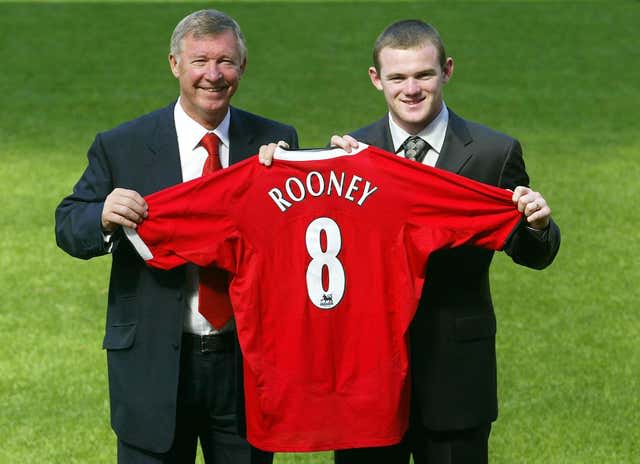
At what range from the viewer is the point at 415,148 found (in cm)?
413

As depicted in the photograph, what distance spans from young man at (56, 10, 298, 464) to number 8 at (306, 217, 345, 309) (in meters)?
0.29

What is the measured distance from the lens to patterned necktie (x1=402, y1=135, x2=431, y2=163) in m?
4.13

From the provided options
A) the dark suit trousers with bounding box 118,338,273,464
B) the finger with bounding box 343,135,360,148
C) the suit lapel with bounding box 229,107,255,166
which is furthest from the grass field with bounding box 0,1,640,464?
the finger with bounding box 343,135,360,148

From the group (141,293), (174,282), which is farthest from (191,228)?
(141,293)

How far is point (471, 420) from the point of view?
4152mm

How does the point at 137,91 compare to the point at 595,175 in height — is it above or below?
above

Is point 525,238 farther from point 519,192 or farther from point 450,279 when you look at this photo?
point 450,279

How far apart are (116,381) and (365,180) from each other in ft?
3.47

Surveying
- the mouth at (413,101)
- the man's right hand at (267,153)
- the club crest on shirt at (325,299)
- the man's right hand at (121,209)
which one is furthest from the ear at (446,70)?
the man's right hand at (121,209)

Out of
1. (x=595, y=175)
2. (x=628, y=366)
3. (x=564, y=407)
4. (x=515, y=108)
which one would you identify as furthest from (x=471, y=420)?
(x=515, y=108)

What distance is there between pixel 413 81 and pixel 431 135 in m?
0.24

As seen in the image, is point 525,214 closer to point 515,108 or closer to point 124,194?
point 124,194

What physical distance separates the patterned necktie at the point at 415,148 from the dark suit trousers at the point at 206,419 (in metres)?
0.84

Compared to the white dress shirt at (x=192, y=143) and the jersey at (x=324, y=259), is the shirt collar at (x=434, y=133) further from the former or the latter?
the white dress shirt at (x=192, y=143)
